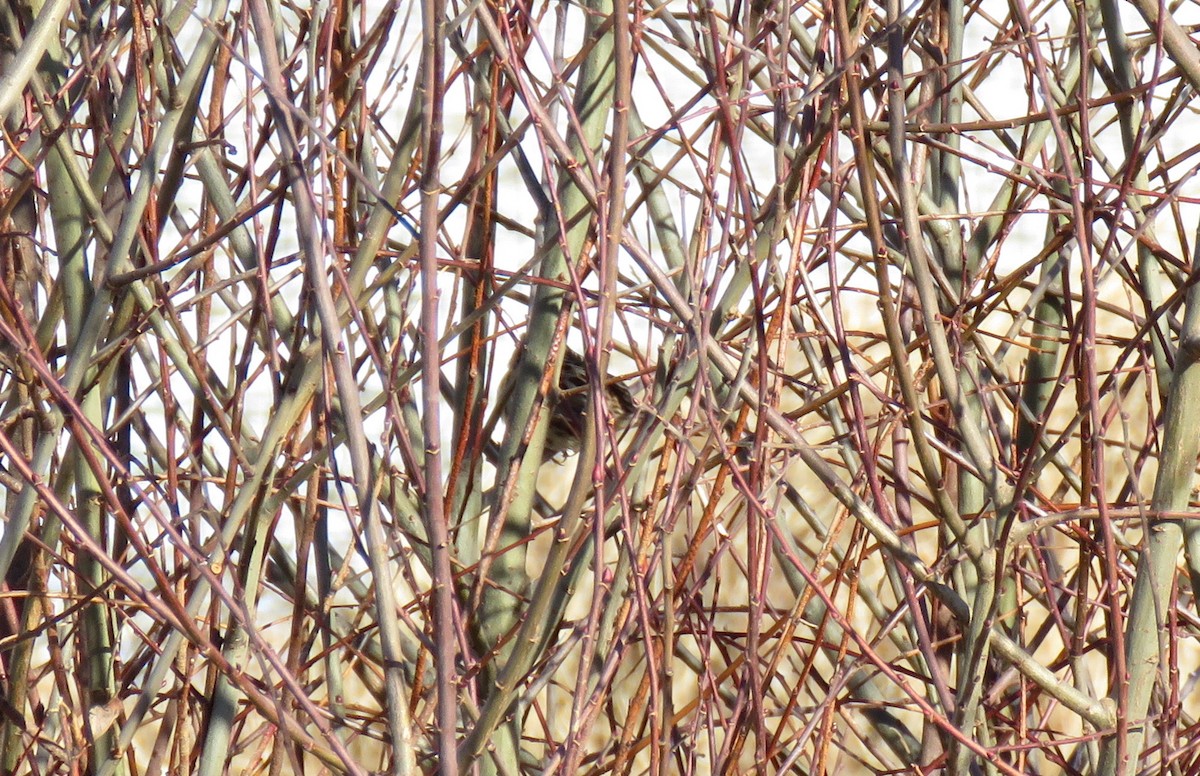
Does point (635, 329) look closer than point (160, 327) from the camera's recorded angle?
No

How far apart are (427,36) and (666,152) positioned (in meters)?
3.02

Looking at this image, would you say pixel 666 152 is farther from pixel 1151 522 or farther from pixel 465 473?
pixel 1151 522

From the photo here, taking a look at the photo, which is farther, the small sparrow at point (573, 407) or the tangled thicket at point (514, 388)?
the small sparrow at point (573, 407)

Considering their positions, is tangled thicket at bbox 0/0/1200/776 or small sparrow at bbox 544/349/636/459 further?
small sparrow at bbox 544/349/636/459

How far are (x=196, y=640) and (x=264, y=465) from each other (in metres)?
0.25

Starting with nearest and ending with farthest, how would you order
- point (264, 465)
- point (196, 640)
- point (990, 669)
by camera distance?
point (196, 640), point (264, 465), point (990, 669)

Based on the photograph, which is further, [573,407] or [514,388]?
[573,407]

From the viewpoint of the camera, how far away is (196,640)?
3.76 feet

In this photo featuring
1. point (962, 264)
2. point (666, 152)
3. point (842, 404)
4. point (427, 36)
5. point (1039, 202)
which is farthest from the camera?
point (666, 152)

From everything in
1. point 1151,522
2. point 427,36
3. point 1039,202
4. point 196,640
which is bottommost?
point 196,640

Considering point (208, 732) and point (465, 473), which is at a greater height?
point (465, 473)

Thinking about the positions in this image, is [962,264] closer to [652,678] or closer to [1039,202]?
[652,678]

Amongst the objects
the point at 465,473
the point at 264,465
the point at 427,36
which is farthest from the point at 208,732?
the point at 427,36

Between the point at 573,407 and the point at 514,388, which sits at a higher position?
the point at 573,407
